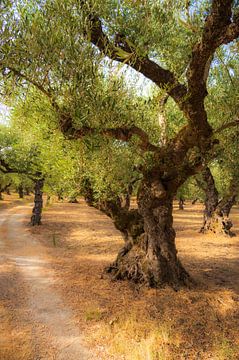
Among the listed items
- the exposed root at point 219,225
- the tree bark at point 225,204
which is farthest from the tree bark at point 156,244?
the tree bark at point 225,204

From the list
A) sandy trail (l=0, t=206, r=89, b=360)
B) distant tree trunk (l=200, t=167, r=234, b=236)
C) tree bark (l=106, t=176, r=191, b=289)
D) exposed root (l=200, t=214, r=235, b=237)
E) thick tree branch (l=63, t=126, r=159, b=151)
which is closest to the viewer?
sandy trail (l=0, t=206, r=89, b=360)

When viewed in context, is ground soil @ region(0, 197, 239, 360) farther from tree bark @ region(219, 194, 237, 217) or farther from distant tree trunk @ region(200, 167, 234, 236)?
tree bark @ region(219, 194, 237, 217)

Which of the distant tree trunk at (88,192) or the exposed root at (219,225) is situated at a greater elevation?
the distant tree trunk at (88,192)

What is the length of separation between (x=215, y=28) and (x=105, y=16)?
371 centimetres

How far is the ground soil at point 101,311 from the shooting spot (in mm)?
8492

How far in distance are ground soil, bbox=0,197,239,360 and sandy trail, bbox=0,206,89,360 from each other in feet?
0.10

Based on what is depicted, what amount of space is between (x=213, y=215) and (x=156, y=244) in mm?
18032

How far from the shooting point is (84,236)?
27.6m

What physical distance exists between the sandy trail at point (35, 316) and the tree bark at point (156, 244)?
4.10 m

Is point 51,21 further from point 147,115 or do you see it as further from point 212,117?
point 212,117

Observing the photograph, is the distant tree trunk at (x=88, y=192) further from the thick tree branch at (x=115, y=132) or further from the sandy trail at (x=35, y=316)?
the sandy trail at (x=35, y=316)

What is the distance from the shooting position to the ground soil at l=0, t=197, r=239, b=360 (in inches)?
334

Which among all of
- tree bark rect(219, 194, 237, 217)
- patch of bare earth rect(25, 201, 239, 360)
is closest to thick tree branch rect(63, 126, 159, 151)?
patch of bare earth rect(25, 201, 239, 360)

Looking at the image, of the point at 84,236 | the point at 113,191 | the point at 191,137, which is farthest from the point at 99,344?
the point at 84,236
